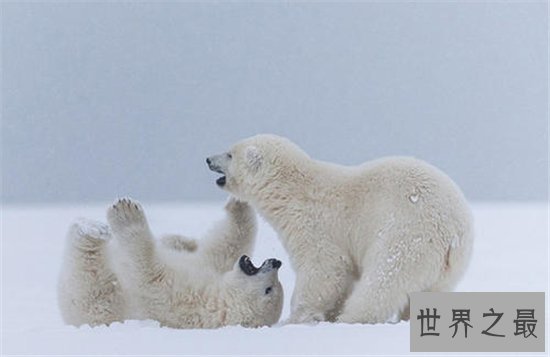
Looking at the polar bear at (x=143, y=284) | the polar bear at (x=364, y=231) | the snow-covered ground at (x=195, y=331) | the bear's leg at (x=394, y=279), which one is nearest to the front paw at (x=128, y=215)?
the polar bear at (x=143, y=284)

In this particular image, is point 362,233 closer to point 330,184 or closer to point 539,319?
point 330,184

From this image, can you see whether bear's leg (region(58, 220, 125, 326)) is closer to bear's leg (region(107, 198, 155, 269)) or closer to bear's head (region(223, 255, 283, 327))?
bear's leg (region(107, 198, 155, 269))

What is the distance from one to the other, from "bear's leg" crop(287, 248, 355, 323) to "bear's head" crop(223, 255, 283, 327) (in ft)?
0.43

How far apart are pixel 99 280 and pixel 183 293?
49 centimetres

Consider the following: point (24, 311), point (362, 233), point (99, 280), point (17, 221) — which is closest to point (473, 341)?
point (362, 233)

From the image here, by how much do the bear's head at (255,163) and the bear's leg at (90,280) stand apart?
42.5 inches

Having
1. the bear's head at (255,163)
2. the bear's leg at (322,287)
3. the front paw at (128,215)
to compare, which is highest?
the bear's head at (255,163)

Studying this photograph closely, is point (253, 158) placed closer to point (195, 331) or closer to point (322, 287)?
point (322, 287)

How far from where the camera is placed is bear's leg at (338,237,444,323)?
5727 millimetres

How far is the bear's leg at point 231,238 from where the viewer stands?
652 centimetres

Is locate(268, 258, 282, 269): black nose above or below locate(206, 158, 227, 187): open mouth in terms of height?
below

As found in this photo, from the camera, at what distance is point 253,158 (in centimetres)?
652

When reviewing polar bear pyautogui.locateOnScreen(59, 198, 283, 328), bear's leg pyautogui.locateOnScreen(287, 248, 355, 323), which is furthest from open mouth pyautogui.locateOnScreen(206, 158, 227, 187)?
bear's leg pyautogui.locateOnScreen(287, 248, 355, 323)

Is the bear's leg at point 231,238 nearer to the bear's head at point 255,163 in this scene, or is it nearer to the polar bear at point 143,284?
the bear's head at point 255,163
